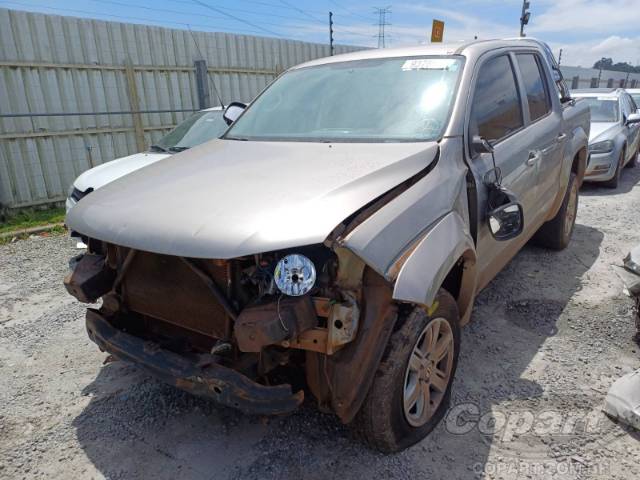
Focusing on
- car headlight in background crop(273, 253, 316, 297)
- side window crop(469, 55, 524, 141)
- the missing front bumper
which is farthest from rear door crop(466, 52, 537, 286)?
the missing front bumper

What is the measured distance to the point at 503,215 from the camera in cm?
291

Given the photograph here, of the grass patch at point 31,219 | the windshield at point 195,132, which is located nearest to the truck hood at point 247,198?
the windshield at point 195,132

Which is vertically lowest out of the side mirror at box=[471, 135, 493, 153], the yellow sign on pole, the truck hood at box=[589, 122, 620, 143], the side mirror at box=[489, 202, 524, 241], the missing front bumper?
the missing front bumper

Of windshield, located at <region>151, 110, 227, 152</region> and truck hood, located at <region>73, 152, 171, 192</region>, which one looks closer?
truck hood, located at <region>73, 152, 171, 192</region>

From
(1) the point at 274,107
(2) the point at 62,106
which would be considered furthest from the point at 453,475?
(2) the point at 62,106

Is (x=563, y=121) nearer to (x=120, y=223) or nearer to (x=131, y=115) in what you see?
(x=120, y=223)

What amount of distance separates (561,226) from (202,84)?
7.23 metres

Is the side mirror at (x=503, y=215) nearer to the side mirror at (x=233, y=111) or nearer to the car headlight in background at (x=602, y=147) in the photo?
the side mirror at (x=233, y=111)

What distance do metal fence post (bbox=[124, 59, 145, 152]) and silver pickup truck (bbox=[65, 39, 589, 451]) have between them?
6231 millimetres

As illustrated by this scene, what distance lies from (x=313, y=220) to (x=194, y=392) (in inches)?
37.2

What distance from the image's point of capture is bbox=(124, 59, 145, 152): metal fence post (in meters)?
8.61

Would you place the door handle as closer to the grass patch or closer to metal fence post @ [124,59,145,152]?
the grass patch

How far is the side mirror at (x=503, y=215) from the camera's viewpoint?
2.87 m

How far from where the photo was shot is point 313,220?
2002mm
